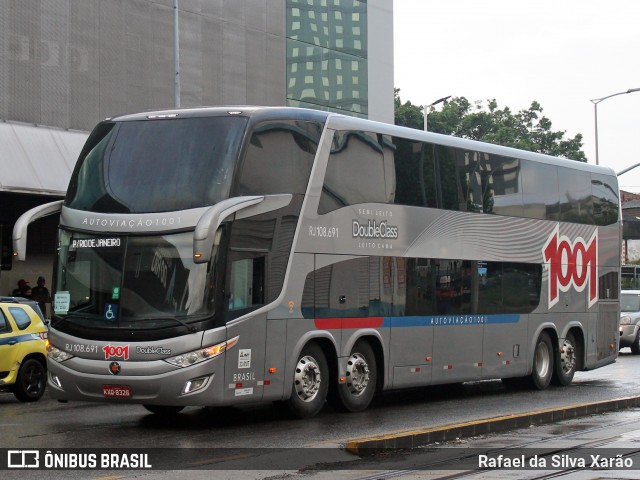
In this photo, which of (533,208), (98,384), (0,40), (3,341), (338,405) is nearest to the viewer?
(98,384)

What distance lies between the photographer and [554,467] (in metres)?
11.4

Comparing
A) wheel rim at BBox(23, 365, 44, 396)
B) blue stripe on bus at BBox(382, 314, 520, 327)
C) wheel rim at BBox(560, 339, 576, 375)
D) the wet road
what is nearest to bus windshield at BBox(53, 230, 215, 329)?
the wet road

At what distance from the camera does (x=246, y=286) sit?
14.7 meters

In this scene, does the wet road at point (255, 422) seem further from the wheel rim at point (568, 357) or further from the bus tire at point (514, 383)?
the wheel rim at point (568, 357)

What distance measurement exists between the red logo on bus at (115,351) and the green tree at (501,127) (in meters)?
77.8

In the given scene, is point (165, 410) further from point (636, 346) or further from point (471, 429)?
point (636, 346)

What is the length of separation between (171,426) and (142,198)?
2984 mm

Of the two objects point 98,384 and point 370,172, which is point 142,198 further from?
point 370,172

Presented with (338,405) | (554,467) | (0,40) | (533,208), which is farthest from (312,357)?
(0,40)

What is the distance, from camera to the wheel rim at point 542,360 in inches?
848

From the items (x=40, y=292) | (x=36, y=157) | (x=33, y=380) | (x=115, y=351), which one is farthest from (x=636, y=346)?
(x=115, y=351)

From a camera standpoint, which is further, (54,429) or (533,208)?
(533,208)

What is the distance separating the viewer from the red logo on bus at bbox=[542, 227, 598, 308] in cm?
2167

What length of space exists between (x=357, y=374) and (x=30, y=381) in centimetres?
588
